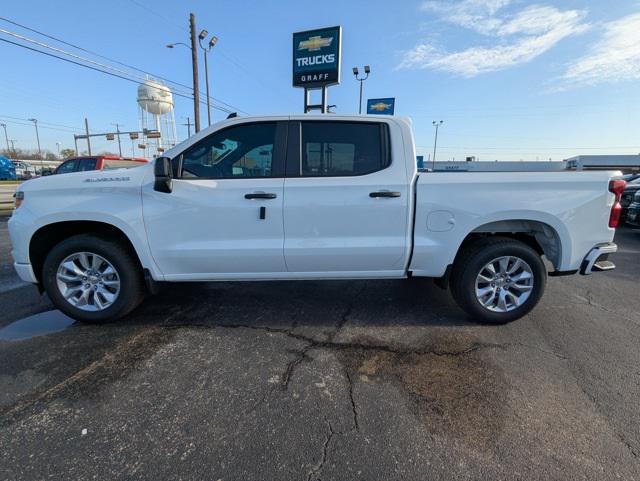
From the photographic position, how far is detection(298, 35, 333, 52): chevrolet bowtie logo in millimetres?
14859

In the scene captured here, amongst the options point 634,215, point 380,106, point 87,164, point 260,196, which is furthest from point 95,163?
point 380,106

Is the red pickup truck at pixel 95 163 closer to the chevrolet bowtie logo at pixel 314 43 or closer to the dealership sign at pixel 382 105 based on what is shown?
the chevrolet bowtie logo at pixel 314 43

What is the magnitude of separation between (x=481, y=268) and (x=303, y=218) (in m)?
1.84

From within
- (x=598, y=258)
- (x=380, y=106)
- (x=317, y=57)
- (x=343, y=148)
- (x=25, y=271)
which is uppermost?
(x=317, y=57)

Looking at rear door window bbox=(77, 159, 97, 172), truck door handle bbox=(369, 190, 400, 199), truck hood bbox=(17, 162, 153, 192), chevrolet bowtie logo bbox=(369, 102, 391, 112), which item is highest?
chevrolet bowtie logo bbox=(369, 102, 391, 112)

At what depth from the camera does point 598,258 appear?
11.1ft

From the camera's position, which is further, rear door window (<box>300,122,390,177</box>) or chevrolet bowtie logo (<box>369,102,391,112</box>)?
chevrolet bowtie logo (<box>369,102,391,112</box>)

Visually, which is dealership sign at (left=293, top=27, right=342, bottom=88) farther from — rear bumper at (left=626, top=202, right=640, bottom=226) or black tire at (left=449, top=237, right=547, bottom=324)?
black tire at (left=449, top=237, right=547, bottom=324)

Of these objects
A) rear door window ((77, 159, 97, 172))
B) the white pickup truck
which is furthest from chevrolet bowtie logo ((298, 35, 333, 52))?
the white pickup truck

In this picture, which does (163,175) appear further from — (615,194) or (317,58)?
(317,58)

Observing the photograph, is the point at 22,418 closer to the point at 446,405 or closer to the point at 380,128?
the point at 446,405

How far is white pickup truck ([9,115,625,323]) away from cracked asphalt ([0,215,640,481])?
1.69 ft

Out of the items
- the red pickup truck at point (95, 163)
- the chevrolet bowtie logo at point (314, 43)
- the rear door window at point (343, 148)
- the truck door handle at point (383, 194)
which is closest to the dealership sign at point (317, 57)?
the chevrolet bowtie logo at point (314, 43)

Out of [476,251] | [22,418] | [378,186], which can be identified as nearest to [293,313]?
[378,186]
